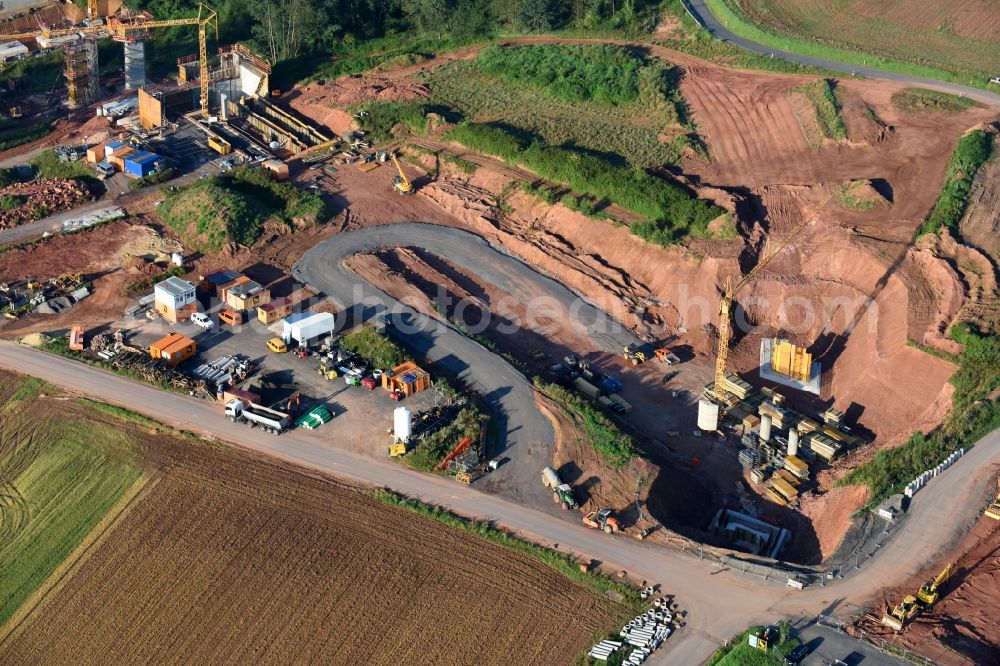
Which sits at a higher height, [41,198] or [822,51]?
[822,51]

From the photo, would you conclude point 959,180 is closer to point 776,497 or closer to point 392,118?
point 776,497

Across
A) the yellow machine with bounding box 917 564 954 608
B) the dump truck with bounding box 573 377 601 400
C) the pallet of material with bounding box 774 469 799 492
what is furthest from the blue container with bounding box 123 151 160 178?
the yellow machine with bounding box 917 564 954 608

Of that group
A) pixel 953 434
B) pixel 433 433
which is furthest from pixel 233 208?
pixel 953 434

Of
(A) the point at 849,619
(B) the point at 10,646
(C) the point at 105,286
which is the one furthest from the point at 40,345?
(A) the point at 849,619

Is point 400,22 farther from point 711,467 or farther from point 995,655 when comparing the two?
point 995,655

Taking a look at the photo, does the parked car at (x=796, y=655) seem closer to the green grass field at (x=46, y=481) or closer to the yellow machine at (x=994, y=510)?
the yellow machine at (x=994, y=510)

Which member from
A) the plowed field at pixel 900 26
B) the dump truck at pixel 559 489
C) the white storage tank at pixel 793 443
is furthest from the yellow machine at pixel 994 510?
the plowed field at pixel 900 26
